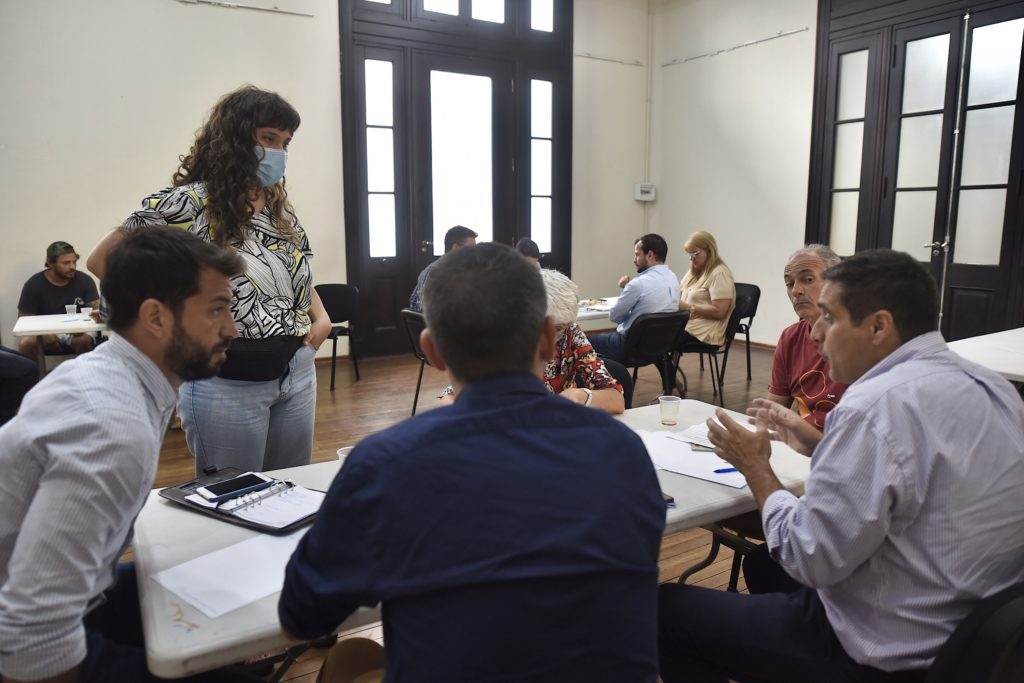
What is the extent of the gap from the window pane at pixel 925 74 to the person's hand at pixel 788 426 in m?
5.24

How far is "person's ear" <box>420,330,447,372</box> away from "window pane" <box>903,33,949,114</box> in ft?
20.4

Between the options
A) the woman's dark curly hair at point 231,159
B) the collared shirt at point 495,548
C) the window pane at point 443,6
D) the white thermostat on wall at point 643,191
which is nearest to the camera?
the collared shirt at point 495,548

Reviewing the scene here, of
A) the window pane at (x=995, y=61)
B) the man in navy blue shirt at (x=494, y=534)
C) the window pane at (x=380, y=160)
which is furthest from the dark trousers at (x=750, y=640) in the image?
the window pane at (x=380, y=160)

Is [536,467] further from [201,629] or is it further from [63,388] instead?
[63,388]

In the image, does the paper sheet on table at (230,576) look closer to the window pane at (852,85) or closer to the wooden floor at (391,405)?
the wooden floor at (391,405)

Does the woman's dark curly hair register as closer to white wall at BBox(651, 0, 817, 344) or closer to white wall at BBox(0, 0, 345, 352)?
white wall at BBox(0, 0, 345, 352)

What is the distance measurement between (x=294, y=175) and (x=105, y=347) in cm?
543

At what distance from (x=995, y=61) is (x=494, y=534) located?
6.38 meters

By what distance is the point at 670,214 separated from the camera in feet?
27.2

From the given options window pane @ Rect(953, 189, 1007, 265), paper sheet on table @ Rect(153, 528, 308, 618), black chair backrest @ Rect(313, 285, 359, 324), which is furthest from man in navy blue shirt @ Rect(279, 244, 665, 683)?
window pane @ Rect(953, 189, 1007, 265)

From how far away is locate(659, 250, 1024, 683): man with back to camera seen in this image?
1175 mm

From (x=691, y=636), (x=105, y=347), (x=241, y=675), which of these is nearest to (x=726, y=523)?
(x=691, y=636)

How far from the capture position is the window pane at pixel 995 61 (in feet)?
17.4

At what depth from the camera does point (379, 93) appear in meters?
6.60
